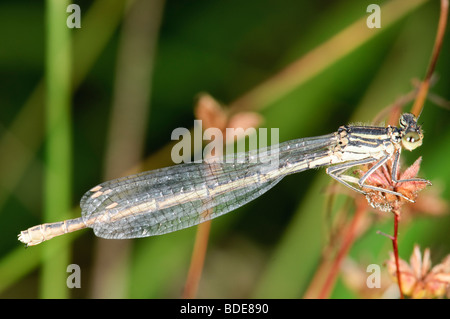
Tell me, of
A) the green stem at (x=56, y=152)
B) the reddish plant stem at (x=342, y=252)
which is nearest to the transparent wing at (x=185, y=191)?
the green stem at (x=56, y=152)

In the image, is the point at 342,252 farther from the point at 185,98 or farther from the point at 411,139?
the point at 185,98

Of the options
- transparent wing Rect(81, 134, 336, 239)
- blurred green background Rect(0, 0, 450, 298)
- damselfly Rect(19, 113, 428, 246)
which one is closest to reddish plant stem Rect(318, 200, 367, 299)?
damselfly Rect(19, 113, 428, 246)

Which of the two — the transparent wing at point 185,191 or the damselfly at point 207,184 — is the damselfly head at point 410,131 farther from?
the transparent wing at point 185,191

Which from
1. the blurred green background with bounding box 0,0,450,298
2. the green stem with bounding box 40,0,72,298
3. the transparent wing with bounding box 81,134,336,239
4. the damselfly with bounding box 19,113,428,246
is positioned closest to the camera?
the green stem with bounding box 40,0,72,298

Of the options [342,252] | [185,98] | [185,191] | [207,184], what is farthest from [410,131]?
[185,98]

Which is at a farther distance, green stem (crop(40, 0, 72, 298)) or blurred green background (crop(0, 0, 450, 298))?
blurred green background (crop(0, 0, 450, 298))

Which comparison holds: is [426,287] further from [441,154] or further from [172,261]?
[172,261]

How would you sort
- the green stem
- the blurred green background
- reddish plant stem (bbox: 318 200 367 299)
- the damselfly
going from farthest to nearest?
the blurred green background < the damselfly < the green stem < reddish plant stem (bbox: 318 200 367 299)

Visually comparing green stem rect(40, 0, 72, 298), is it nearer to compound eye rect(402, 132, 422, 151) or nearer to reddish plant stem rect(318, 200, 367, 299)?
reddish plant stem rect(318, 200, 367, 299)

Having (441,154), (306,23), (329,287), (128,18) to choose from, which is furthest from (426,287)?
(128,18)
